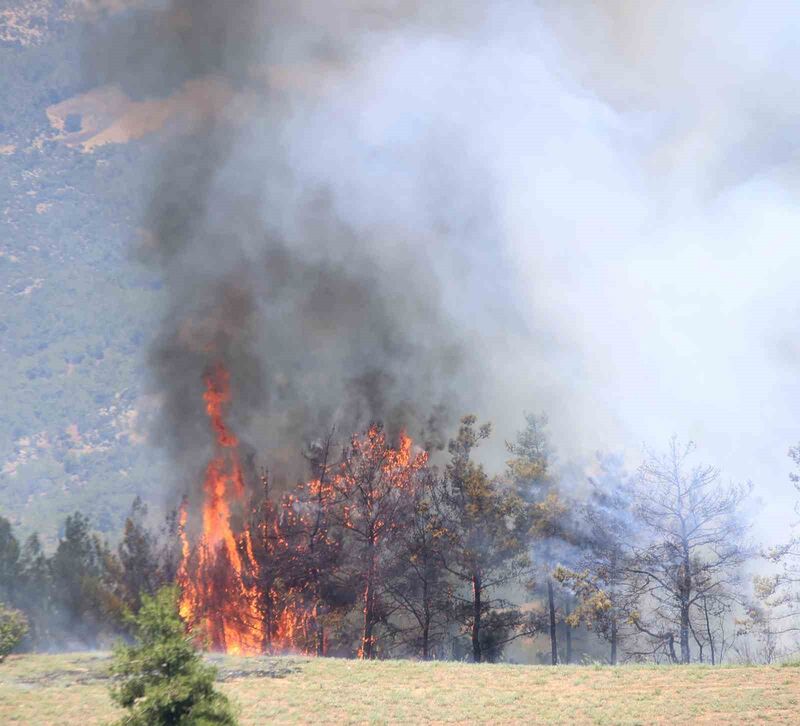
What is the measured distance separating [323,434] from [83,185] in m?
112

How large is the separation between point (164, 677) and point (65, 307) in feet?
432

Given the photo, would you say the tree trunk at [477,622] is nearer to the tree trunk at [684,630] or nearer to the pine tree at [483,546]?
the pine tree at [483,546]

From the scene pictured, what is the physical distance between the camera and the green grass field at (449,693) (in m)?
32.4

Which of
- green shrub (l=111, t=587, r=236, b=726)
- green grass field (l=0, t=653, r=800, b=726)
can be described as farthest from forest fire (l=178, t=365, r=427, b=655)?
green shrub (l=111, t=587, r=236, b=726)

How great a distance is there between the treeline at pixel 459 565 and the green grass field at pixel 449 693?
37.2 feet

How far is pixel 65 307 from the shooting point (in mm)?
148750

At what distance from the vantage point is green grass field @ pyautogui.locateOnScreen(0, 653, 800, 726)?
32375mm

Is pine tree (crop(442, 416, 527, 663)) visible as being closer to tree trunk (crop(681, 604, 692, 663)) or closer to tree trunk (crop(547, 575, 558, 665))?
tree trunk (crop(547, 575, 558, 665))

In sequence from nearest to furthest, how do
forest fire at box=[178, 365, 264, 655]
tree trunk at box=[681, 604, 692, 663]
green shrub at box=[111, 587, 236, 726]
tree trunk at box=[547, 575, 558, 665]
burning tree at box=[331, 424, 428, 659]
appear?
green shrub at box=[111, 587, 236, 726]
tree trunk at box=[681, 604, 692, 663]
tree trunk at box=[547, 575, 558, 665]
burning tree at box=[331, 424, 428, 659]
forest fire at box=[178, 365, 264, 655]

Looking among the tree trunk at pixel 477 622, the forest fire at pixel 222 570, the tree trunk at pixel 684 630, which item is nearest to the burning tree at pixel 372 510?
the tree trunk at pixel 477 622

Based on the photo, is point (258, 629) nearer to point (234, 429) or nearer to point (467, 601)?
point (467, 601)

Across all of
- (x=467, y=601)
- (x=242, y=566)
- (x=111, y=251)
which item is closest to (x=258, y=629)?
(x=242, y=566)

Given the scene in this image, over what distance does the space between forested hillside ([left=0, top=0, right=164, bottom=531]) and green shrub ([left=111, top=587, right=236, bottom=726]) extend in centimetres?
9491

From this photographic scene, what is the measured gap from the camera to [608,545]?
51281 mm
